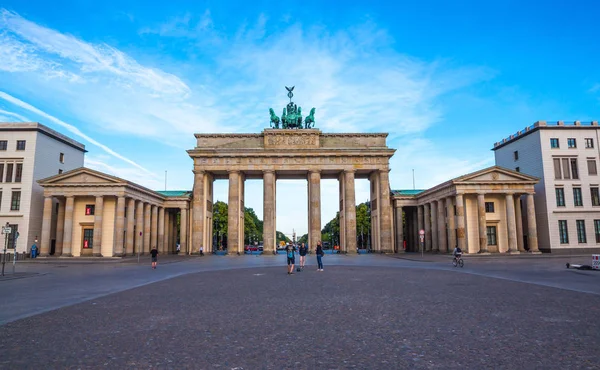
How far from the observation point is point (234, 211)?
62438mm

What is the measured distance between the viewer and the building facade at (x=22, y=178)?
166 feet

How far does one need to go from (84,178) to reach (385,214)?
41.7 m

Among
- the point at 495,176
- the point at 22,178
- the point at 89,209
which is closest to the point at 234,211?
the point at 89,209

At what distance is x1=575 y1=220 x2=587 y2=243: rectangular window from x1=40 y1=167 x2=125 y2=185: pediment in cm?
5834

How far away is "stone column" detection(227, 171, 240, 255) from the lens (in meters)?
61.6

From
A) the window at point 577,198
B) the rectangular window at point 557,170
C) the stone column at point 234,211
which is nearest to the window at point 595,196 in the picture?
the window at point 577,198

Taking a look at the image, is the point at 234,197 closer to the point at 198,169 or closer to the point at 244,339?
the point at 198,169

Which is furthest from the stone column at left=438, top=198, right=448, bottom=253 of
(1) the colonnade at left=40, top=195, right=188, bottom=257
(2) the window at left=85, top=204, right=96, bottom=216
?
(2) the window at left=85, top=204, right=96, bottom=216

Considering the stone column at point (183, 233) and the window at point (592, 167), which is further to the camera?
the stone column at point (183, 233)

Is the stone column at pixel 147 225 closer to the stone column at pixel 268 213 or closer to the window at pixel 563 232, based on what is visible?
the stone column at pixel 268 213

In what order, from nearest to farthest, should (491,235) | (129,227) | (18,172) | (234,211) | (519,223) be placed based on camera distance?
(18,172)
(129,227)
(519,223)
(491,235)
(234,211)

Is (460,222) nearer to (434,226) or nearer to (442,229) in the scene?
(442,229)

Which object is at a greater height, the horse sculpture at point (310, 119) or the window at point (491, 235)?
the horse sculpture at point (310, 119)

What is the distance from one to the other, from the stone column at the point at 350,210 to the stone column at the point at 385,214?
4.31 metres
